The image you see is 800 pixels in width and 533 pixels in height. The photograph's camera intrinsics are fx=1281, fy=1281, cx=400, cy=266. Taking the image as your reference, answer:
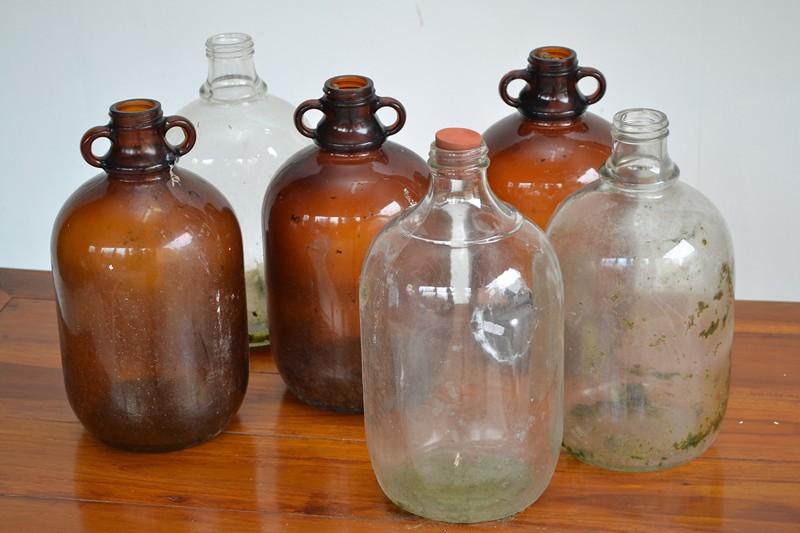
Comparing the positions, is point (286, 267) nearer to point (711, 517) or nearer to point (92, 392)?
point (92, 392)

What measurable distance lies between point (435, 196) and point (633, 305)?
0.20 metres

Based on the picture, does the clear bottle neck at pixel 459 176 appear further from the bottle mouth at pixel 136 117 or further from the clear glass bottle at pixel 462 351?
the bottle mouth at pixel 136 117

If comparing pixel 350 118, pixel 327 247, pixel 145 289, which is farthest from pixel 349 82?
pixel 145 289

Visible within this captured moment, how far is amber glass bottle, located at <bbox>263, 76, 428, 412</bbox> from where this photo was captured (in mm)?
1229

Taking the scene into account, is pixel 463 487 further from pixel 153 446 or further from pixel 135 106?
pixel 135 106

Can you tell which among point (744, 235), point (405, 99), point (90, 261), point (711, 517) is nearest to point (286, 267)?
point (90, 261)

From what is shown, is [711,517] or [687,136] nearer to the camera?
[711,517]

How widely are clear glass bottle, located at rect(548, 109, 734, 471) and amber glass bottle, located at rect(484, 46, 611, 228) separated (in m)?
0.18

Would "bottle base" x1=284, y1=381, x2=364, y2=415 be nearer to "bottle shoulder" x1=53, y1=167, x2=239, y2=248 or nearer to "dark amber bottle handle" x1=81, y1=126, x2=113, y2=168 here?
"bottle shoulder" x1=53, y1=167, x2=239, y2=248

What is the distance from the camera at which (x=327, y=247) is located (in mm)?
1236

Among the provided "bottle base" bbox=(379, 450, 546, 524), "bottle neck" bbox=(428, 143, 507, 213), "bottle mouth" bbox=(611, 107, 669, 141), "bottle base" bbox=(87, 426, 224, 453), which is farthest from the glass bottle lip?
"bottle base" bbox=(87, 426, 224, 453)

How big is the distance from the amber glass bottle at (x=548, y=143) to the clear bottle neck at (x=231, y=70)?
11.7 inches

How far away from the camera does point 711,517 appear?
1081 mm

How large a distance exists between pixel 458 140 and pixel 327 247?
0.84 feet
